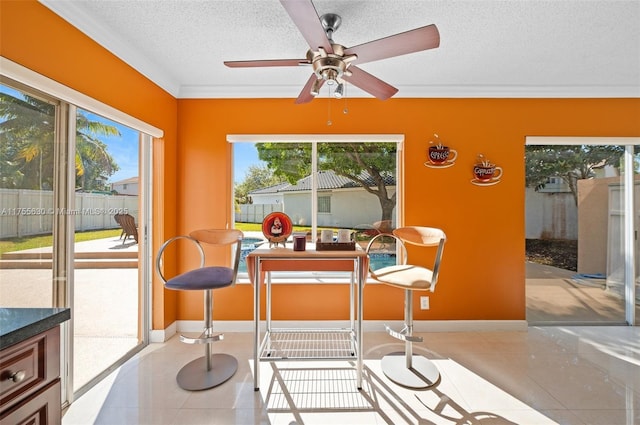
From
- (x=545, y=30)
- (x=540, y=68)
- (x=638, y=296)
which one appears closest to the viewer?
(x=545, y=30)

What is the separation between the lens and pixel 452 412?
72.2 inches

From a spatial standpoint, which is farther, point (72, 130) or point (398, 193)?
point (398, 193)

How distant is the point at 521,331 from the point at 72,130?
4.19m

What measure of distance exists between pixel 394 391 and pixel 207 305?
58.7 inches

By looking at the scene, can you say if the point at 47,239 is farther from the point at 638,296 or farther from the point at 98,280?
the point at 638,296

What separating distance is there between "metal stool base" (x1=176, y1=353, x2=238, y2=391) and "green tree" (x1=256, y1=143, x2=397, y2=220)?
177 centimetres

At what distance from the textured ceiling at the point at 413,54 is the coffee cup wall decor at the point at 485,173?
2.28 feet

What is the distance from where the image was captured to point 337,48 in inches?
60.7

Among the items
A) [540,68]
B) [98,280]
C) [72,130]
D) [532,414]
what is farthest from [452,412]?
[72,130]

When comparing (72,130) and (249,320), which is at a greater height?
(72,130)

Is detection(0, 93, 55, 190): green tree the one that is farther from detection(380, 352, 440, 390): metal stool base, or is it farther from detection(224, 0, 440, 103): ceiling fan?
detection(380, 352, 440, 390): metal stool base

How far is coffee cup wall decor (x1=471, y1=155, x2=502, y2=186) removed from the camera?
286 centimetres

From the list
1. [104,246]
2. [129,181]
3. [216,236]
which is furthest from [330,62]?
[104,246]

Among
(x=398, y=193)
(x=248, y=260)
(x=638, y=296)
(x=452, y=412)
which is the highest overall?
(x=398, y=193)
